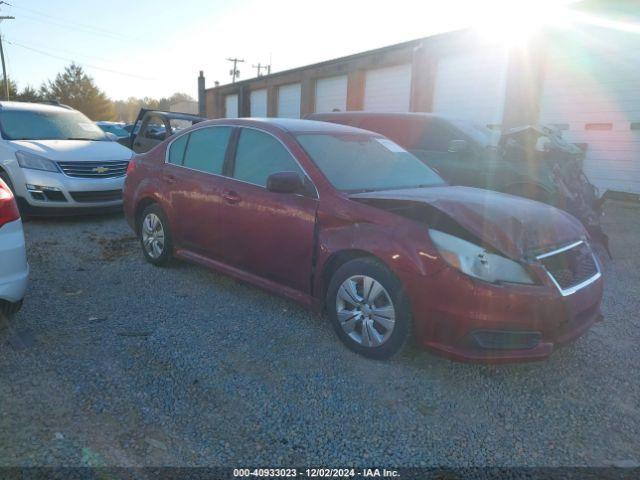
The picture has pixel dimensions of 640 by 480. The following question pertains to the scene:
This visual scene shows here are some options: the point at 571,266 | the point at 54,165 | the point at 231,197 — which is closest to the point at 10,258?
the point at 231,197

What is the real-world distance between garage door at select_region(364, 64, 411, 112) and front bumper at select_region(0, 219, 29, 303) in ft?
46.3

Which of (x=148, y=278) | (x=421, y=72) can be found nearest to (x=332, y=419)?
(x=148, y=278)

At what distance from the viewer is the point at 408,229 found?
295 centimetres

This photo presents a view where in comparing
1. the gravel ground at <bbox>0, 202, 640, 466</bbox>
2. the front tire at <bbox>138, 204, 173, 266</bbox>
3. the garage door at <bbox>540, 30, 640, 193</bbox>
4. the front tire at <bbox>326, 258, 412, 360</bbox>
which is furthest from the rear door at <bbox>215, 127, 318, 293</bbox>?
the garage door at <bbox>540, 30, 640, 193</bbox>

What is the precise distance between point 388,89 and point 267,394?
1592cm

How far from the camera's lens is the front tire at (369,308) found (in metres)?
2.96

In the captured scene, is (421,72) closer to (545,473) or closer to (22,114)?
(22,114)

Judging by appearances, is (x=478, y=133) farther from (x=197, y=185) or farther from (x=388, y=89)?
(x=388, y=89)

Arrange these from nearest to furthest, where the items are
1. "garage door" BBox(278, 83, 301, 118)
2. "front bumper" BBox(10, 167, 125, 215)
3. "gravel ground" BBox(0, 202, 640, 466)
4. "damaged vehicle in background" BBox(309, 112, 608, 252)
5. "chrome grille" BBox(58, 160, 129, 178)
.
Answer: "gravel ground" BBox(0, 202, 640, 466)
"damaged vehicle in background" BBox(309, 112, 608, 252)
"front bumper" BBox(10, 167, 125, 215)
"chrome grille" BBox(58, 160, 129, 178)
"garage door" BBox(278, 83, 301, 118)

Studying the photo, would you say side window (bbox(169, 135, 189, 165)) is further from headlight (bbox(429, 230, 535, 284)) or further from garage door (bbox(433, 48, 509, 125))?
garage door (bbox(433, 48, 509, 125))

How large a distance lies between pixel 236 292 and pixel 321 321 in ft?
3.30

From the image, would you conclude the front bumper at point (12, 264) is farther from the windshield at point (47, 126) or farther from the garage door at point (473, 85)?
the garage door at point (473, 85)

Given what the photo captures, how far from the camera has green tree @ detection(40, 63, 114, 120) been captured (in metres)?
53.3

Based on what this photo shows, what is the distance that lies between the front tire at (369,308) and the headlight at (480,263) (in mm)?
363
